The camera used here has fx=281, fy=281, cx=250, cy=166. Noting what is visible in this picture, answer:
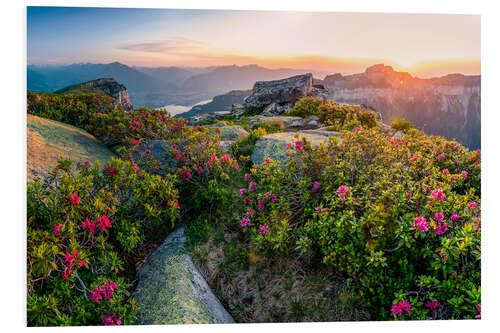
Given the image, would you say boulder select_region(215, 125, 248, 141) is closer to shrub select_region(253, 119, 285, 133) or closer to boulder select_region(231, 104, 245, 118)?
shrub select_region(253, 119, 285, 133)

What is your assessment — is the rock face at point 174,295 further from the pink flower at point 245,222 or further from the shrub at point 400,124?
the shrub at point 400,124

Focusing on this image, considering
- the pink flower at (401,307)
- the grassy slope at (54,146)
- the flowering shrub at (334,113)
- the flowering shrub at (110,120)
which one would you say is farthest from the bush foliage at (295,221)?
the flowering shrub at (334,113)

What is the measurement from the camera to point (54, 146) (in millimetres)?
4621

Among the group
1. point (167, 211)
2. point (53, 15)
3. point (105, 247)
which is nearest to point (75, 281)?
point (105, 247)

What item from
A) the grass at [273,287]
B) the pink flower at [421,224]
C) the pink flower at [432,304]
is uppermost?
the pink flower at [421,224]

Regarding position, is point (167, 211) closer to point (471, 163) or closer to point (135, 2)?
point (135, 2)

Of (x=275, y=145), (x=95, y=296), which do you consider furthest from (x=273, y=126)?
(x=95, y=296)

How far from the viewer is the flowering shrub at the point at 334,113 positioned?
8484 mm

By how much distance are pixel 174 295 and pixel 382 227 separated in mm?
2341

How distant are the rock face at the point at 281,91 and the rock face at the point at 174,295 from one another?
13.9m

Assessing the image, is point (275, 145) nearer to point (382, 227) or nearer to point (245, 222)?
point (245, 222)

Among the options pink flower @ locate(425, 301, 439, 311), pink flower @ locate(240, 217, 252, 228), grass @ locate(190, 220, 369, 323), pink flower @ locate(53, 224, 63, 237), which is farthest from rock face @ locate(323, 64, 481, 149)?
pink flower @ locate(53, 224, 63, 237)

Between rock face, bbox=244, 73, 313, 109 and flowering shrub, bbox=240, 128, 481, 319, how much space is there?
12591 millimetres

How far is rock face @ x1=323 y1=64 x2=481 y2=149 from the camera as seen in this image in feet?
15.1
